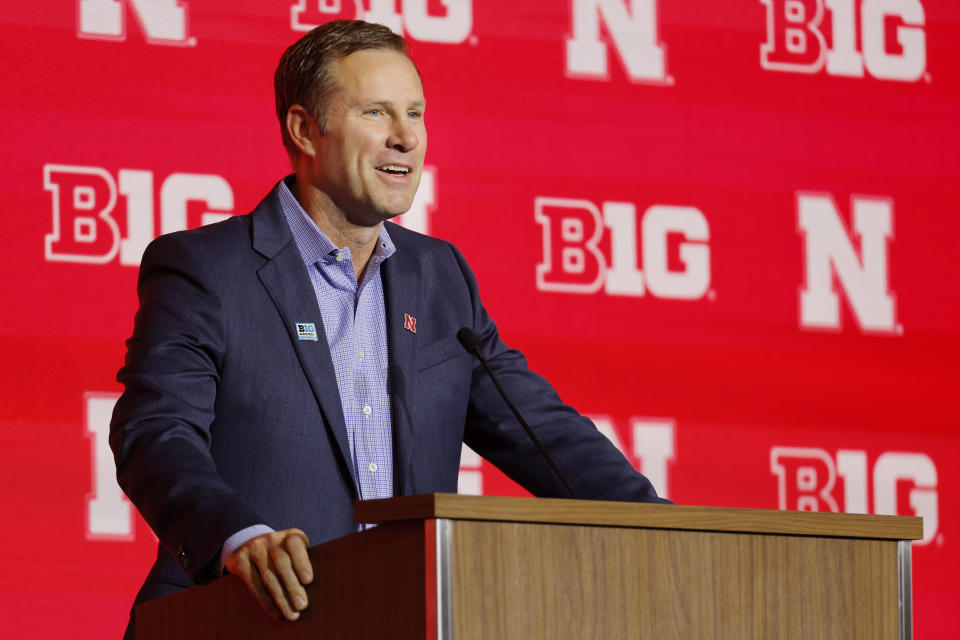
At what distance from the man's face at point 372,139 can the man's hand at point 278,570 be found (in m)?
0.80

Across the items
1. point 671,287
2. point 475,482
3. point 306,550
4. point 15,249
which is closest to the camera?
point 306,550

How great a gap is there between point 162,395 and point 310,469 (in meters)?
0.24

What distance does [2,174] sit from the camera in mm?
2996

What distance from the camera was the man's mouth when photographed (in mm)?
2271

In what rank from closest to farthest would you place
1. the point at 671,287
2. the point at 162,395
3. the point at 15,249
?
the point at 162,395, the point at 15,249, the point at 671,287

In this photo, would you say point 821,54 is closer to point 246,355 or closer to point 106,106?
point 106,106

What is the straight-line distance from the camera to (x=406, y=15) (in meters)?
3.34

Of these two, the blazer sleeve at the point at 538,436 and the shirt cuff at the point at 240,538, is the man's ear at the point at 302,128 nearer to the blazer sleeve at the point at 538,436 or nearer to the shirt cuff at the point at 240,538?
the blazer sleeve at the point at 538,436

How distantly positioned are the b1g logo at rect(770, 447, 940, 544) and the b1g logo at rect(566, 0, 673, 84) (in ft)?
3.21

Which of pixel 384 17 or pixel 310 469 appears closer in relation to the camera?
pixel 310 469

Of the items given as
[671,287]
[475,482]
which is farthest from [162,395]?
[671,287]

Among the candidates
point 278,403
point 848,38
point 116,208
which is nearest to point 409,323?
point 278,403

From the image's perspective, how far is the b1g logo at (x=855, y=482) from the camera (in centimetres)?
350

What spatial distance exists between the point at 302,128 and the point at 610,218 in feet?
4.12
